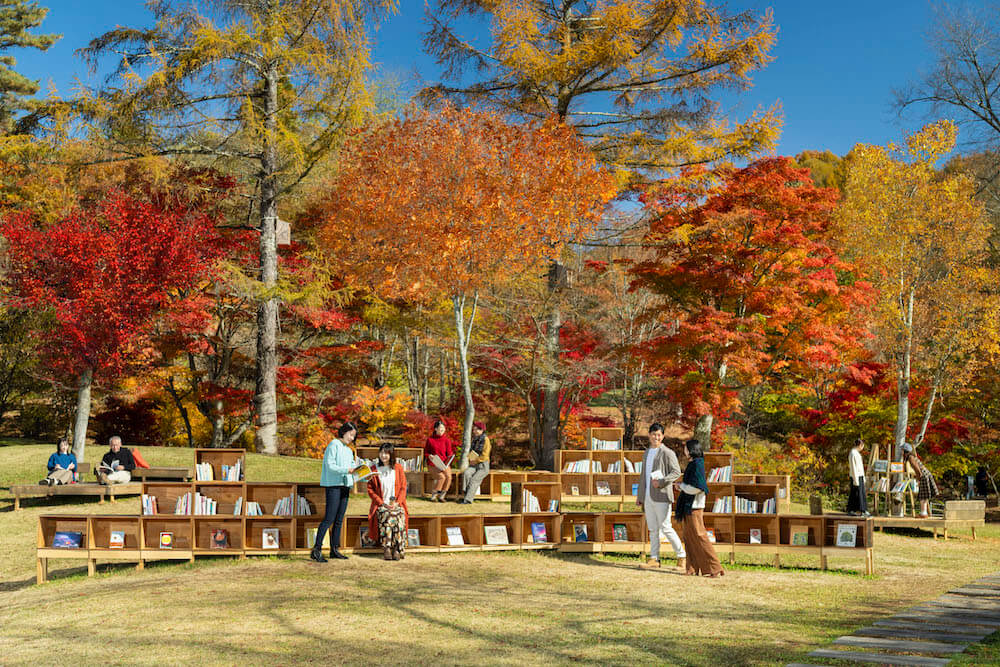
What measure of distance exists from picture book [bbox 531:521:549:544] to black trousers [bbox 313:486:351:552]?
2512 mm

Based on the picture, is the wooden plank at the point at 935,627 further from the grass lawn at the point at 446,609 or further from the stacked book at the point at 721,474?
the stacked book at the point at 721,474

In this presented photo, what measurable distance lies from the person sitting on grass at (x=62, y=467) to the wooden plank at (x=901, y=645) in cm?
1237

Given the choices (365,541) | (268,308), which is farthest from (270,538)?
(268,308)

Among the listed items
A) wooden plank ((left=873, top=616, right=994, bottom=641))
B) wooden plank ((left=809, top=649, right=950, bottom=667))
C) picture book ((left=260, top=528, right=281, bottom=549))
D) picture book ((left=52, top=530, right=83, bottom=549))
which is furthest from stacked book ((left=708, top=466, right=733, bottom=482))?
picture book ((left=52, top=530, right=83, bottom=549))

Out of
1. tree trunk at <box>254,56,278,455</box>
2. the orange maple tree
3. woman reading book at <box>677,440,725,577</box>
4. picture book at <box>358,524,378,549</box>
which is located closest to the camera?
woman reading book at <box>677,440,725,577</box>

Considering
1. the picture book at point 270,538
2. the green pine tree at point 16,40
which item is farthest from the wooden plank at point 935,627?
the green pine tree at point 16,40

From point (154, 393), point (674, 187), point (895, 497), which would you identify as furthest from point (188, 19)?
point (895, 497)

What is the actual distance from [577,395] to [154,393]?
1111 cm

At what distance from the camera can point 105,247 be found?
15.9 meters

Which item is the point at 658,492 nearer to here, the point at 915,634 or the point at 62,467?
the point at 915,634

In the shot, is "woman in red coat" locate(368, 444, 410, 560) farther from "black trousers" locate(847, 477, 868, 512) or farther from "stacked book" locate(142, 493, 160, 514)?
"black trousers" locate(847, 477, 868, 512)

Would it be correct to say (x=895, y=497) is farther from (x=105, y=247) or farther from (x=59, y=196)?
(x=59, y=196)

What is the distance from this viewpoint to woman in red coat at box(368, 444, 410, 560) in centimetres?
964

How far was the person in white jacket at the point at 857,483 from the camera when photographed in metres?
14.1
